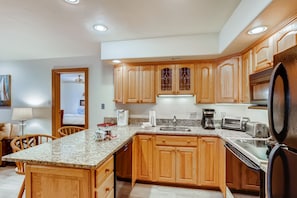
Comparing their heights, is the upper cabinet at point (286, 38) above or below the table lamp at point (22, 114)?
above

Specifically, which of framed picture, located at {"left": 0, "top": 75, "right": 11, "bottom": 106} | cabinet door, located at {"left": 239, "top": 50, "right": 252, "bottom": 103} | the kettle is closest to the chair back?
the kettle

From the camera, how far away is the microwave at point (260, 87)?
1.83 meters

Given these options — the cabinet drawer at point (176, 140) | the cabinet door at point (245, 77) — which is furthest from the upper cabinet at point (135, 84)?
the cabinet door at point (245, 77)

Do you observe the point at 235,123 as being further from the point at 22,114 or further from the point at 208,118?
the point at 22,114

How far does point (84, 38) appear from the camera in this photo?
2969mm

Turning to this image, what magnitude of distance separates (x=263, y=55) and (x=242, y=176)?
4.55ft

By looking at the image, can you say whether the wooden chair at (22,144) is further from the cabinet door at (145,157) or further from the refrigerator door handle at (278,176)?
the refrigerator door handle at (278,176)

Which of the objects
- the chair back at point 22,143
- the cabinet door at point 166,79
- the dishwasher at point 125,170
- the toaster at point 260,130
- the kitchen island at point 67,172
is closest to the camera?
the kitchen island at point 67,172

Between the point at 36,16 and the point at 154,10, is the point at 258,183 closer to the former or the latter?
the point at 154,10

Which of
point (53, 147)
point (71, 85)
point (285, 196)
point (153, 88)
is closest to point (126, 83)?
point (153, 88)

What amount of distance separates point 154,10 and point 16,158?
6.68 feet

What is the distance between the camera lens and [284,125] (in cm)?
94

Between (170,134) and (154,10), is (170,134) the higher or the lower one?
the lower one

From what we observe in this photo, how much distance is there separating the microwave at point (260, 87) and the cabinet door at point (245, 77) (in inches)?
15.2
